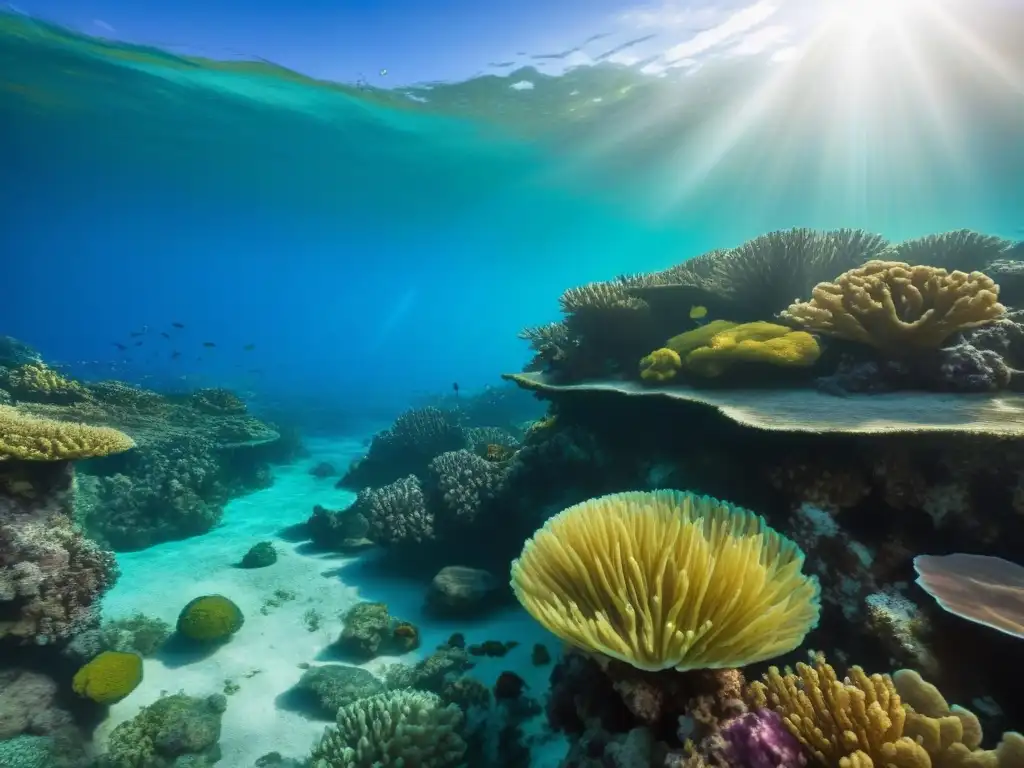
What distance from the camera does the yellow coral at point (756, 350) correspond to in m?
4.92

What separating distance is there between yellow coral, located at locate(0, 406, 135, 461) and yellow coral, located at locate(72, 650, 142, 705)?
2.10 metres

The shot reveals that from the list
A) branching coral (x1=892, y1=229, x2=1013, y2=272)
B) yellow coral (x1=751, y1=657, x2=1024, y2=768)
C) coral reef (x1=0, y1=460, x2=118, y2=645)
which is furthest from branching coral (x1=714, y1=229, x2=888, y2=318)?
coral reef (x1=0, y1=460, x2=118, y2=645)

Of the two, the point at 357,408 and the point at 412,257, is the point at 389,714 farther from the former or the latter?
the point at 412,257

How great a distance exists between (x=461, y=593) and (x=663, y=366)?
3856 mm

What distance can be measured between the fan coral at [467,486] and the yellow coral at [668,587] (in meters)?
4.61

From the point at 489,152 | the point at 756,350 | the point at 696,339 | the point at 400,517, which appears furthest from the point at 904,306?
the point at 489,152

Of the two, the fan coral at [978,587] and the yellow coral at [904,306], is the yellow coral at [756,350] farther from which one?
the fan coral at [978,587]

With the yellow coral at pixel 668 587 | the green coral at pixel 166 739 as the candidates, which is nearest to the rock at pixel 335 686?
the green coral at pixel 166 739

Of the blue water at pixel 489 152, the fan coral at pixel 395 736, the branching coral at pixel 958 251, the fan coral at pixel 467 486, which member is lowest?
the fan coral at pixel 395 736

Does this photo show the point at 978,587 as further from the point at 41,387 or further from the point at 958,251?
the point at 41,387

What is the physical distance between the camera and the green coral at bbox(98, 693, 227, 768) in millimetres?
4566

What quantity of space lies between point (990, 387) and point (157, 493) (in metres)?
12.4

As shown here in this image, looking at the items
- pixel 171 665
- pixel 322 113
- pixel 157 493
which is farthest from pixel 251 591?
pixel 322 113

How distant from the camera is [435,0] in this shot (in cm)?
1638
